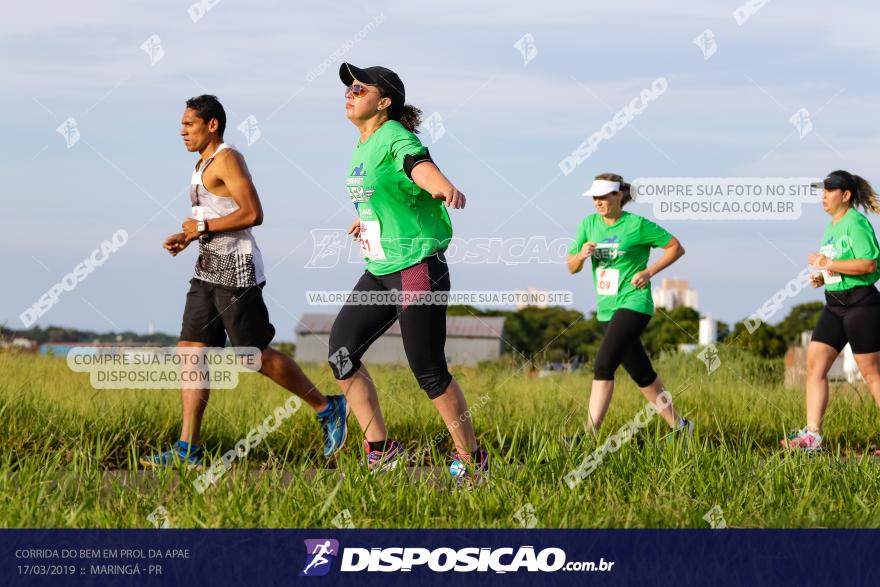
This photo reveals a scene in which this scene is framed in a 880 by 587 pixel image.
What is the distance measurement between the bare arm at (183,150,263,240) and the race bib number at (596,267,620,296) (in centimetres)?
233

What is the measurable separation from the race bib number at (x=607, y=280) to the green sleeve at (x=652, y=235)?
0.30 metres

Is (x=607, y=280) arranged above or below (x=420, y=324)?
above

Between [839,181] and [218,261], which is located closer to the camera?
[218,261]

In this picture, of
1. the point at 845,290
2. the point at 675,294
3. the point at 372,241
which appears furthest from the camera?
the point at 675,294

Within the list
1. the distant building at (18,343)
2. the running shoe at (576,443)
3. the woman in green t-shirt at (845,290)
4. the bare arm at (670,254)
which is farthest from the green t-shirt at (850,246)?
the distant building at (18,343)

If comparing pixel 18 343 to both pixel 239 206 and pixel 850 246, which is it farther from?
pixel 850 246

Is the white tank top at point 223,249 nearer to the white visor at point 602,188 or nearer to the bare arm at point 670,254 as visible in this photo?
the white visor at point 602,188

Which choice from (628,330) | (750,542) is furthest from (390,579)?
(628,330)

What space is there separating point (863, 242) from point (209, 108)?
431 cm

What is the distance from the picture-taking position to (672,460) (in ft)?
18.0

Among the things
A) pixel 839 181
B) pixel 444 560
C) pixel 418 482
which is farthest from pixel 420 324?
pixel 839 181

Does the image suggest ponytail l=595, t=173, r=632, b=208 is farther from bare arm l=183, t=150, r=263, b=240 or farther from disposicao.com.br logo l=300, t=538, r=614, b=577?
disposicao.com.br logo l=300, t=538, r=614, b=577

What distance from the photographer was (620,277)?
730 centimetres

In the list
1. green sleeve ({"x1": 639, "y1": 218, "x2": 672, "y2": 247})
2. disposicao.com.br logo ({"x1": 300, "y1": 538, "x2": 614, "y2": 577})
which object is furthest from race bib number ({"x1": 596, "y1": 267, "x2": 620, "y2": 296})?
disposicao.com.br logo ({"x1": 300, "y1": 538, "x2": 614, "y2": 577})
